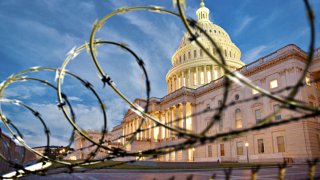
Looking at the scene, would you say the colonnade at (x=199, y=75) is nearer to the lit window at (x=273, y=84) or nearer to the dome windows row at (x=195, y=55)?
the dome windows row at (x=195, y=55)

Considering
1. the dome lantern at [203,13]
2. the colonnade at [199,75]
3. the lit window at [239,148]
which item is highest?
the dome lantern at [203,13]

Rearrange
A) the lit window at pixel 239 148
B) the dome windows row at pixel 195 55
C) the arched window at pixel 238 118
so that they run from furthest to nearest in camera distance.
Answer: the dome windows row at pixel 195 55 < the arched window at pixel 238 118 < the lit window at pixel 239 148

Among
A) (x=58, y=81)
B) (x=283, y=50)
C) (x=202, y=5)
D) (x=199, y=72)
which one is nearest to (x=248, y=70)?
(x=283, y=50)

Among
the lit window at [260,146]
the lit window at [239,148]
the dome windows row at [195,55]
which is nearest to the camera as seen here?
the lit window at [260,146]

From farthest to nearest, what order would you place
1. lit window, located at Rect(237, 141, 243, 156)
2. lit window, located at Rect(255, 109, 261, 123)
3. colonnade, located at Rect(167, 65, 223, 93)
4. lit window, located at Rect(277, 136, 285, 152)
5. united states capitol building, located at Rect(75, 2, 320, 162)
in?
colonnade, located at Rect(167, 65, 223, 93) < lit window, located at Rect(237, 141, 243, 156) < lit window, located at Rect(255, 109, 261, 123) < lit window, located at Rect(277, 136, 285, 152) < united states capitol building, located at Rect(75, 2, 320, 162)

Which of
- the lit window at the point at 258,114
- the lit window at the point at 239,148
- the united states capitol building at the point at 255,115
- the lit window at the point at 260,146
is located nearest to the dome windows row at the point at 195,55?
the united states capitol building at the point at 255,115

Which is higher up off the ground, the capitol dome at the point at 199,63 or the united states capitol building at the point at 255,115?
the capitol dome at the point at 199,63

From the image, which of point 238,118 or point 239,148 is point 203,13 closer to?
point 238,118

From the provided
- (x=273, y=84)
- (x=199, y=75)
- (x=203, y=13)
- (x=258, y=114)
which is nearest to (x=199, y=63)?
(x=199, y=75)

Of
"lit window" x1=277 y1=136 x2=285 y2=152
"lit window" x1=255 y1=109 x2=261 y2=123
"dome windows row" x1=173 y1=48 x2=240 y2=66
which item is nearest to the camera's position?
"lit window" x1=277 y1=136 x2=285 y2=152

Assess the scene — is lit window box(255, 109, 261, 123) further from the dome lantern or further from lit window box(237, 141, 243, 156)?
the dome lantern

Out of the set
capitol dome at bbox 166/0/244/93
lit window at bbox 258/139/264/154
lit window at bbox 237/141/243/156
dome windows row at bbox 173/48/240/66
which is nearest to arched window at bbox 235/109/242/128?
lit window at bbox 237/141/243/156

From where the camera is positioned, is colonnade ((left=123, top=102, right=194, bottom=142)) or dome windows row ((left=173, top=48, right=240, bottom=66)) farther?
dome windows row ((left=173, top=48, right=240, bottom=66))

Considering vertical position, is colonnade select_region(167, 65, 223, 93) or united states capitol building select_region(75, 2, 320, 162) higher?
colonnade select_region(167, 65, 223, 93)
